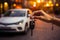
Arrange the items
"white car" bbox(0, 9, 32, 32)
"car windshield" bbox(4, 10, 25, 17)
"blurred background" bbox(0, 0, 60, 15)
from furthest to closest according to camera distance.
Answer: "blurred background" bbox(0, 0, 60, 15)
"car windshield" bbox(4, 10, 25, 17)
"white car" bbox(0, 9, 32, 32)

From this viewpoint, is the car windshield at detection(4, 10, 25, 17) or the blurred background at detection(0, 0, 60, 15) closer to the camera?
the car windshield at detection(4, 10, 25, 17)

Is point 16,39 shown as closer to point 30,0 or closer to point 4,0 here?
point 4,0

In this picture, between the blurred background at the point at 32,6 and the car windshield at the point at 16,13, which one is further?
the blurred background at the point at 32,6

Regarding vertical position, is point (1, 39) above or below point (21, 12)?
below

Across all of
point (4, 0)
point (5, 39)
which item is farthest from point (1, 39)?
point (4, 0)

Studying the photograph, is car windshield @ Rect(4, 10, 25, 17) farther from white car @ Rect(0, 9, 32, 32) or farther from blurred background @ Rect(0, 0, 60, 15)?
blurred background @ Rect(0, 0, 60, 15)

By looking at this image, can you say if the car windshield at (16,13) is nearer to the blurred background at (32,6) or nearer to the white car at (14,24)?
the white car at (14,24)

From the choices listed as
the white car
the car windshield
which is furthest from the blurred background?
the white car

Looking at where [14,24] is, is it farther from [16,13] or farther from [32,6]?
[32,6]

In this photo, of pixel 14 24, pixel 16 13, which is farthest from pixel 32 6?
pixel 14 24

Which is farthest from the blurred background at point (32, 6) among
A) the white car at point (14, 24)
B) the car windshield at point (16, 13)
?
the white car at point (14, 24)

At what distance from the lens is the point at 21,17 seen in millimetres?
12695

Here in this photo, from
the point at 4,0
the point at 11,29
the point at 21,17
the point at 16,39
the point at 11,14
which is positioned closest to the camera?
the point at 16,39

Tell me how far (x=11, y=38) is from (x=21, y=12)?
122 inches
